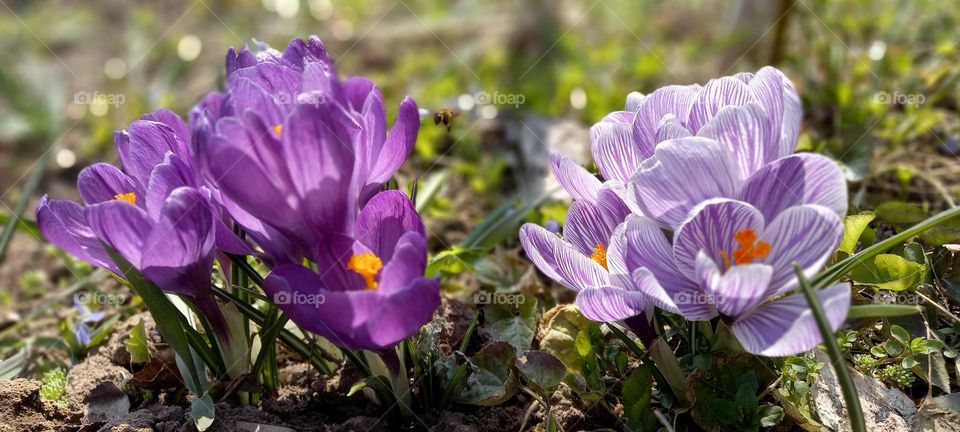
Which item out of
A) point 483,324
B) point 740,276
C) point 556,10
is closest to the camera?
point 740,276

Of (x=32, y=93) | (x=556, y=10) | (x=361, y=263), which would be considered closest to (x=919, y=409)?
(x=361, y=263)

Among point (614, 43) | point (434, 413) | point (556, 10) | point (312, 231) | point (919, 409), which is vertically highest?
point (556, 10)

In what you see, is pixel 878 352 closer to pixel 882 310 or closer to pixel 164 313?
pixel 882 310

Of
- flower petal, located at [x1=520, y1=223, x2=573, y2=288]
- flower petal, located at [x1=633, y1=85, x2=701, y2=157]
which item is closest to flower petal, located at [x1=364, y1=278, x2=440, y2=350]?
flower petal, located at [x1=520, y1=223, x2=573, y2=288]

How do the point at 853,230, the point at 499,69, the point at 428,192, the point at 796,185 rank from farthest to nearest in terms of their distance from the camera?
the point at 499,69, the point at 428,192, the point at 853,230, the point at 796,185

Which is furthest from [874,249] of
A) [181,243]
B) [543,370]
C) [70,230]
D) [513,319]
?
[70,230]

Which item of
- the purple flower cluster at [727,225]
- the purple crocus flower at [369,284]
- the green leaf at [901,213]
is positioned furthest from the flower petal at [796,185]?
the green leaf at [901,213]

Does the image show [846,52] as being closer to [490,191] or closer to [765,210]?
[490,191]
